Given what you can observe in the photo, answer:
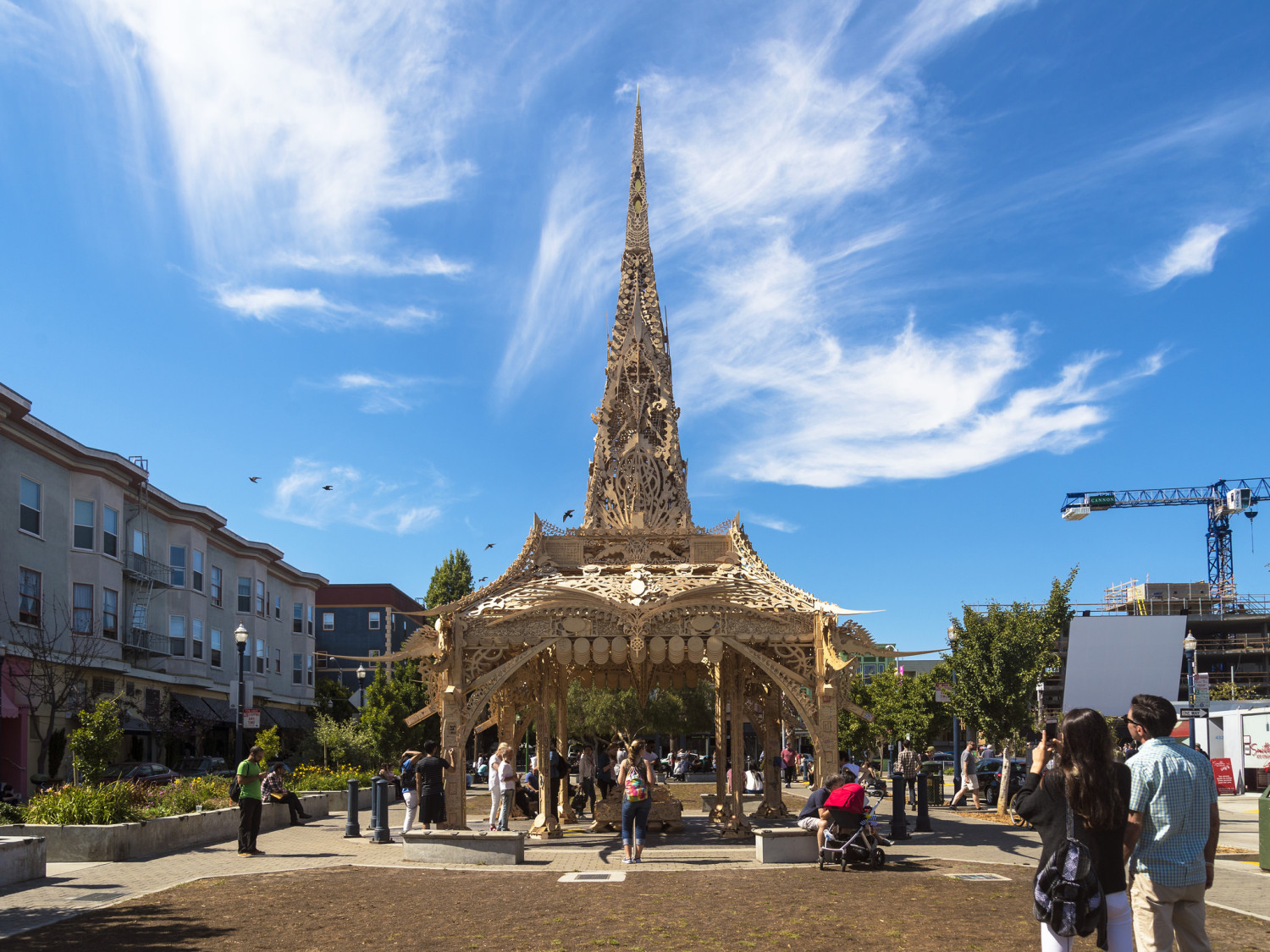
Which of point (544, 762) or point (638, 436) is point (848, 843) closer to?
point (544, 762)

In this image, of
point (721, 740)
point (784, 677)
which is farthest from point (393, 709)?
point (784, 677)

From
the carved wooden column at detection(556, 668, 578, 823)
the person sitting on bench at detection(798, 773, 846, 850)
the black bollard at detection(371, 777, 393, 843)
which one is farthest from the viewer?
the carved wooden column at detection(556, 668, 578, 823)

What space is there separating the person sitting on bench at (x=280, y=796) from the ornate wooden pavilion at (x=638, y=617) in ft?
14.7

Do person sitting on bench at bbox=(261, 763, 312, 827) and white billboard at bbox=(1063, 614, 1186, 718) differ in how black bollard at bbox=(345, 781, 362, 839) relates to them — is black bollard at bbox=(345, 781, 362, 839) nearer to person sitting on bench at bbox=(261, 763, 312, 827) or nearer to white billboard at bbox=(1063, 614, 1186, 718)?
person sitting on bench at bbox=(261, 763, 312, 827)

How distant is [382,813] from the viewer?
18031 mm

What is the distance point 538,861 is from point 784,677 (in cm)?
464

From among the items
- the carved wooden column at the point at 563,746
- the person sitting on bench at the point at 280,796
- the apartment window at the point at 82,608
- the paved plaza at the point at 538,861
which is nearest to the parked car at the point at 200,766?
the apartment window at the point at 82,608

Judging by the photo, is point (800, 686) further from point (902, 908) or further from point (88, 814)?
point (88, 814)

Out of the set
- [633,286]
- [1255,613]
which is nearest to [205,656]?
[633,286]

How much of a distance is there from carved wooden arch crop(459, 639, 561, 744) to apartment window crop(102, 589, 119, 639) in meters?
22.9

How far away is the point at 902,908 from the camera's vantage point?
10.6 metres

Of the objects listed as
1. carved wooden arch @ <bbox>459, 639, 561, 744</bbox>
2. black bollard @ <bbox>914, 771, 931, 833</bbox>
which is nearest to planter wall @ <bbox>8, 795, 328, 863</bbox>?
carved wooden arch @ <bbox>459, 639, 561, 744</bbox>

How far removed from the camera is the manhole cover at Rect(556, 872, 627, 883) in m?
12.7

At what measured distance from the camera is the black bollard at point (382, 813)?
17859 millimetres
